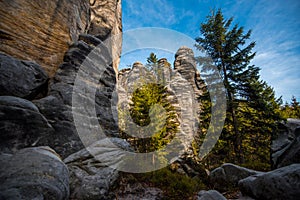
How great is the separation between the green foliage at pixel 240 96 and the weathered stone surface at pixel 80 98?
836cm

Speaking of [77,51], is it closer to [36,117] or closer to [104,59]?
[104,59]

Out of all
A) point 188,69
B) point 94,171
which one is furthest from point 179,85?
point 94,171

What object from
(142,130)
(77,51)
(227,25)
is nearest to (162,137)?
(142,130)

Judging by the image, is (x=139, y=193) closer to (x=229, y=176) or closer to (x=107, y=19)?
(x=229, y=176)

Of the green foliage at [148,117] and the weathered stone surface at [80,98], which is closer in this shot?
the weathered stone surface at [80,98]

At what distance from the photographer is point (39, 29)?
745 cm

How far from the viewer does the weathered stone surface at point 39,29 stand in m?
6.26

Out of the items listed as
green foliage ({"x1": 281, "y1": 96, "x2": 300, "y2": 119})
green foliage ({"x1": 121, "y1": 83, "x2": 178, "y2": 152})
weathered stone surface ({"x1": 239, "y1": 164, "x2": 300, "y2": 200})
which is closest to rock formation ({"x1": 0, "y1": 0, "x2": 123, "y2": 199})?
weathered stone surface ({"x1": 239, "y1": 164, "x2": 300, "y2": 200})

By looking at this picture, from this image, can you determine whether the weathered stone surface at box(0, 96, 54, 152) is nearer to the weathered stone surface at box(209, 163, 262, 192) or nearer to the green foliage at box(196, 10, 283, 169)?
the weathered stone surface at box(209, 163, 262, 192)

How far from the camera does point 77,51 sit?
814cm

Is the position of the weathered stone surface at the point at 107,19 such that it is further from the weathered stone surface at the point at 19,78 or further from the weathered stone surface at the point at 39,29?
the weathered stone surface at the point at 19,78

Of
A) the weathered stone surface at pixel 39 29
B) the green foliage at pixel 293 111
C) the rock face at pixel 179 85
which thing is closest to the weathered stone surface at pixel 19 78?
the weathered stone surface at pixel 39 29

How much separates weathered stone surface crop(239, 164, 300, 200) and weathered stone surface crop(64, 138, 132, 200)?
4.96 meters

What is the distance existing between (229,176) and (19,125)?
968 centimetres
